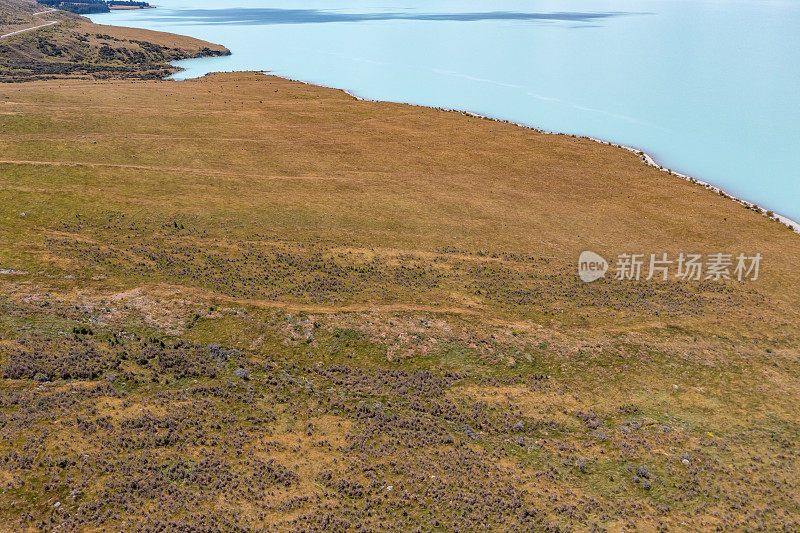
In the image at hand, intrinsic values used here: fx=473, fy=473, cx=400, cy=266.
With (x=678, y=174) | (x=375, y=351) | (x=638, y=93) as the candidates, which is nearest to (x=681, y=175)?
(x=678, y=174)

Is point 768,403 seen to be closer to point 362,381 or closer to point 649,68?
point 362,381

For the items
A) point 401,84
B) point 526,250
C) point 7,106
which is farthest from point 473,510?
point 401,84

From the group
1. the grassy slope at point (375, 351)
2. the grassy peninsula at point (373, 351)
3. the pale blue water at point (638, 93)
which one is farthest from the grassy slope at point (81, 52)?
the grassy slope at point (375, 351)

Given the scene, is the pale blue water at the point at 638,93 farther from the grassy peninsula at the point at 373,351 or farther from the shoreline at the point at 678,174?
the grassy peninsula at the point at 373,351

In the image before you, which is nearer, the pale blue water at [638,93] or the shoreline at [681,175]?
the shoreline at [681,175]

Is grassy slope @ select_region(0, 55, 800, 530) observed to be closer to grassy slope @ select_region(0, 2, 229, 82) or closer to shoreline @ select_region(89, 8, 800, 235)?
shoreline @ select_region(89, 8, 800, 235)
